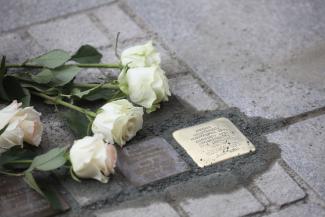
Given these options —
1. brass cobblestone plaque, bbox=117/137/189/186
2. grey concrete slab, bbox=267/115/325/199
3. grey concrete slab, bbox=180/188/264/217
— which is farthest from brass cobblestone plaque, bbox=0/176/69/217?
grey concrete slab, bbox=267/115/325/199

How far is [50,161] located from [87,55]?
53 cm

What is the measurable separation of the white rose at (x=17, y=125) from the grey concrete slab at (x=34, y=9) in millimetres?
782

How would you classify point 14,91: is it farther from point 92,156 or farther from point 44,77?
point 92,156

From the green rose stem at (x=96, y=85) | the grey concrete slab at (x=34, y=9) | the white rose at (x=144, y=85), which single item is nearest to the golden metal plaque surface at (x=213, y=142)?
the white rose at (x=144, y=85)

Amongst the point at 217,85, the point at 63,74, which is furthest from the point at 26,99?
the point at 217,85

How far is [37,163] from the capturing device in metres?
1.83

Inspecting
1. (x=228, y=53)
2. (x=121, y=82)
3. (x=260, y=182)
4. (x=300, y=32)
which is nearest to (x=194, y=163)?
(x=260, y=182)

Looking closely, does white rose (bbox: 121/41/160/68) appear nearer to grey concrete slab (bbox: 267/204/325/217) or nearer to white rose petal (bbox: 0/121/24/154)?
white rose petal (bbox: 0/121/24/154)

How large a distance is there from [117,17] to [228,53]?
19.1 inches

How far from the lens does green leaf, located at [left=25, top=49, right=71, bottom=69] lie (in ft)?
7.14

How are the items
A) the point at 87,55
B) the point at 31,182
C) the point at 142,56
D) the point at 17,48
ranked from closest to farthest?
the point at 31,182, the point at 142,56, the point at 87,55, the point at 17,48

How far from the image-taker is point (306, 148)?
2.08 meters

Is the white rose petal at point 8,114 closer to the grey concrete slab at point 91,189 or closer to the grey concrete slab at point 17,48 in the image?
the grey concrete slab at point 91,189

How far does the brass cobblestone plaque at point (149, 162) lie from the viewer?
194cm
